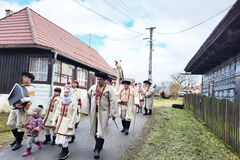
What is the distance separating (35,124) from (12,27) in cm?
1086

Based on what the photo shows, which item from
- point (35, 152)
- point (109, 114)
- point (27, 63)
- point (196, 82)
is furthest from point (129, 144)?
point (196, 82)

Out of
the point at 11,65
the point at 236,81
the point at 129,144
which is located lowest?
the point at 129,144

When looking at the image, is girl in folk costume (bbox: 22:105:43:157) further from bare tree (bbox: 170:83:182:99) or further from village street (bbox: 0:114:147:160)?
bare tree (bbox: 170:83:182:99)

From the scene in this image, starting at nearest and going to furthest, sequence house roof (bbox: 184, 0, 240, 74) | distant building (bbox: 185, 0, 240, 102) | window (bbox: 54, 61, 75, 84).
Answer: house roof (bbox: 184, 0, 240, 74) → distant building (bbox: 185, 0, 240, 102) → window (bbox: 54, 61, 75, 84)

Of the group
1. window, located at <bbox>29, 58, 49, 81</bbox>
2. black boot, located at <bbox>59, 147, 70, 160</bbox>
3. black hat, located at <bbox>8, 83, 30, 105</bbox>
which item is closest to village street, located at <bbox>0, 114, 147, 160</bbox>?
black boot, located at <bbox>59, 147, 70, 160</bbox>

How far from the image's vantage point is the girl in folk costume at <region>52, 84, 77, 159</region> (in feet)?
13.4

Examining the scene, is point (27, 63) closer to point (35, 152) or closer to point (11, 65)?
point (11, 65)

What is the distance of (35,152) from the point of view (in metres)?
4.43

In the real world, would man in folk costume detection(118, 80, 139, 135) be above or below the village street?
above

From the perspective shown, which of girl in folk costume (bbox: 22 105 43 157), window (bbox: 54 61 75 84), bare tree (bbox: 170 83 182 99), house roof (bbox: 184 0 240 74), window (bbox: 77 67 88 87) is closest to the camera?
girl in folk costume (bbox: 22 105 43 157)

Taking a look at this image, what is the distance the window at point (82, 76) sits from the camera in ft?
52.3

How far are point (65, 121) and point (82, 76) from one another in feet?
41.4

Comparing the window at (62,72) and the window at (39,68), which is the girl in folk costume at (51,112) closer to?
the window at (39,68)

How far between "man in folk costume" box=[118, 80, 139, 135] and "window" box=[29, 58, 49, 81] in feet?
19.9
